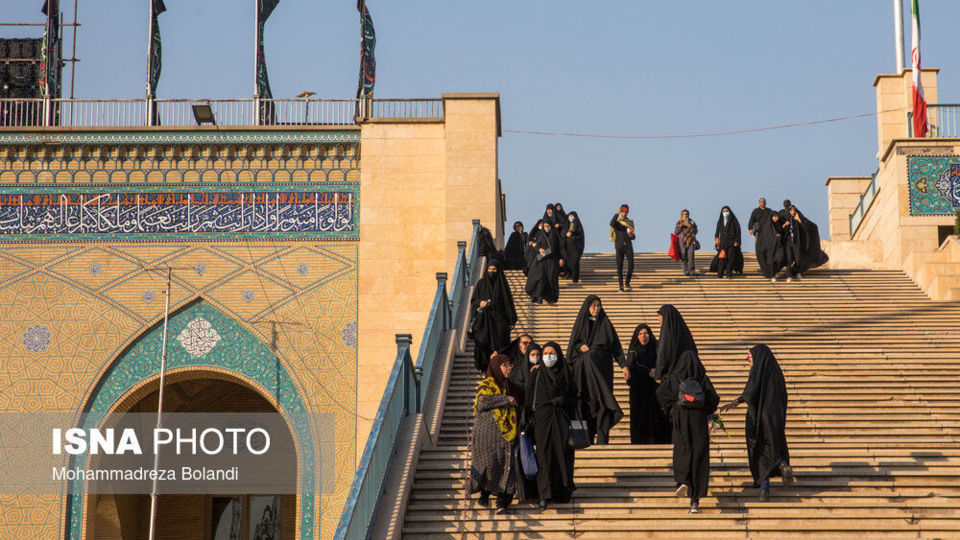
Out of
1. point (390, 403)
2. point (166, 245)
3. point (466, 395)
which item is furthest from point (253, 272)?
point (390, 403)

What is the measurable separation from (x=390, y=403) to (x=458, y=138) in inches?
304

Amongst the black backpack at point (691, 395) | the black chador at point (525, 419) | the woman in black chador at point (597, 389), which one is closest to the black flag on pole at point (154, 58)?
the woman in black chador at point (597, 389)

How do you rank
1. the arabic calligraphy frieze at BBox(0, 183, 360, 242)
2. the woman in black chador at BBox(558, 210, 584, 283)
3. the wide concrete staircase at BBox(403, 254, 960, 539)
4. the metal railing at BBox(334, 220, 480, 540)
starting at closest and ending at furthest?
the metal railing at BBox(334, 220, 480, 540), the wide concrete staircase at BBox(403, 254, 960, 539), the woman in black chador at BBox(558, 210, 584, 283), the arabic calligraphy frieze at BBox(0, 183, 360, 242)

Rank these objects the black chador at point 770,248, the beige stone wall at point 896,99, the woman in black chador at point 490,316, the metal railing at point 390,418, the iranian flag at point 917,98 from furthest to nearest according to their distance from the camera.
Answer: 1. the beige stone wall at point 896,99
2. the iranian flag at point 917,98
3. the black chador at point 770,248
4. the woman in black chador at point 490,316
5. the metal railing at point 390,418

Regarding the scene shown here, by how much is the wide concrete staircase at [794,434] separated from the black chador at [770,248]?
462mm

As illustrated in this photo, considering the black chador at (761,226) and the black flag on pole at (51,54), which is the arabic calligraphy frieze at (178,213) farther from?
the black chador at (761,226)

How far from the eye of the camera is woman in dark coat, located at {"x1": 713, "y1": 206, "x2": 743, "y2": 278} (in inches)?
597

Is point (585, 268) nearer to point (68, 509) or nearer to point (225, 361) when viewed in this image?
point (225, 361)

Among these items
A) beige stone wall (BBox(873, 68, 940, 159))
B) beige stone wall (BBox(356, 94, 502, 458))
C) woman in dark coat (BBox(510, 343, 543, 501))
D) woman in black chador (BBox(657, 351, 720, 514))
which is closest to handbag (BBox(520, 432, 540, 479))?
woman in dark coat (BBox(510, 343, 543, 501))

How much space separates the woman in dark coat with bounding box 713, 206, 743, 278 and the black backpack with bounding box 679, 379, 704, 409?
627 centimetres

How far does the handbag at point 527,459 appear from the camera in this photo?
8.87 meters

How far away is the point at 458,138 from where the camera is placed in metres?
16.9

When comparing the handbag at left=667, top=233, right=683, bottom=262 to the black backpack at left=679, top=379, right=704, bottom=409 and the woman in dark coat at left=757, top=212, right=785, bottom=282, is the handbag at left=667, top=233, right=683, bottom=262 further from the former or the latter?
the black backpack at left=679, top=379, right=704, bottom=409

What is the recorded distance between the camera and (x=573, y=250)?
1473 centimetres
